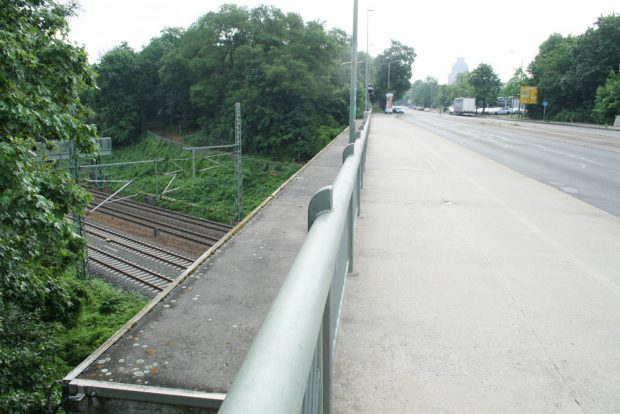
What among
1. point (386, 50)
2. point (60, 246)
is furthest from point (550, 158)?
point (386, 50)

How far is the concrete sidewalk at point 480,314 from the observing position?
9.43 feet

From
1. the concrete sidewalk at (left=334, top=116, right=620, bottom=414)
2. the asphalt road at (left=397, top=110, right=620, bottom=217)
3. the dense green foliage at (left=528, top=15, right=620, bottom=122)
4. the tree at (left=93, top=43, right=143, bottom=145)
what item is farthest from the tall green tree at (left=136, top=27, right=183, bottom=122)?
the concrete sidewalk at (left=334, top=116, right=620, bottom=414)

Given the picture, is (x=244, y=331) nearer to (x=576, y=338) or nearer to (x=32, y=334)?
(x=576, y=338)

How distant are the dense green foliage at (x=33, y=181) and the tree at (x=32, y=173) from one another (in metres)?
0.02

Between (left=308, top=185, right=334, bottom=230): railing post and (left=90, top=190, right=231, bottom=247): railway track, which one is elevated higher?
(left=308, top=185, right=334, bottom=230): railing post

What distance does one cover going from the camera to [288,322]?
1.32 metres

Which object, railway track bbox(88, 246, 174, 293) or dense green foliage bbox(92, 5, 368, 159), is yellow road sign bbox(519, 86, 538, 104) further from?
railway track bbox(88, 246, 174, 293)

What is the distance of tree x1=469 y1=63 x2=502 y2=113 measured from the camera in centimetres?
10012

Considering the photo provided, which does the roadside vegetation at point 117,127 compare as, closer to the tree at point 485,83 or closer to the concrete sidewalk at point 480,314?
the concrete sidewalk at point 480,314

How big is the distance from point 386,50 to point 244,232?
10489 centimetres

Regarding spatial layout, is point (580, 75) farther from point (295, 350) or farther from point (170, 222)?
point (295, 350)

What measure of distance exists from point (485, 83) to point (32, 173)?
102 m

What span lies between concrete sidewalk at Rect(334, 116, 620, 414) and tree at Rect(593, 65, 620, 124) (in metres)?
47.7

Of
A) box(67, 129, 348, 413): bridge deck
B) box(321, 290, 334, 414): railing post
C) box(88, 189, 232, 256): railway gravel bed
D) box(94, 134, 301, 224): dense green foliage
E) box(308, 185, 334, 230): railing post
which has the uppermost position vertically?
box(308, 185, 334, 230): railing post
